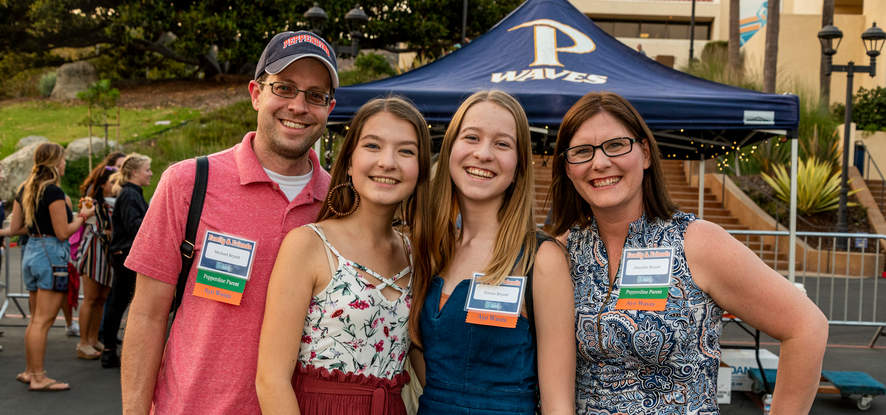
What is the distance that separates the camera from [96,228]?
6.16m

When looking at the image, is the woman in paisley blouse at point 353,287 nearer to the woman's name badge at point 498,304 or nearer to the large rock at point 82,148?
the woman's name badge at point 498,304

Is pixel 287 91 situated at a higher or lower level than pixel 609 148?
higher

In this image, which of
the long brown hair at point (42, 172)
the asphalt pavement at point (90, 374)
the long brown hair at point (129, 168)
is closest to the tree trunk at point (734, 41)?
the asphalt pavement at point (90, 374)

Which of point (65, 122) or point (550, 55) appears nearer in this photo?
point (550, 55)

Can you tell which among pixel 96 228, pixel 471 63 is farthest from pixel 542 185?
pixel 96 228

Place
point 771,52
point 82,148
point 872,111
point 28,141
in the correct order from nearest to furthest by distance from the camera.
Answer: point 771,52, point 82,148, point 872,111, point 28,141

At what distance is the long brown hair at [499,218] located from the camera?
6.41 feet

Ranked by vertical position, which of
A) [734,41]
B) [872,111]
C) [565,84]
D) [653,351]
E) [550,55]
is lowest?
[653,351]

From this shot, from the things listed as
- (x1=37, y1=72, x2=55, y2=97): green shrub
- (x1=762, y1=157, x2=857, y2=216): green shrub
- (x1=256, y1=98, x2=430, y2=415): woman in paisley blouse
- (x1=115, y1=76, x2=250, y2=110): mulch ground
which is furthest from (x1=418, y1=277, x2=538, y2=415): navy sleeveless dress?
(x1=37, y1=72, x2=55, y2=97): green shrub

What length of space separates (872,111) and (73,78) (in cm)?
3078

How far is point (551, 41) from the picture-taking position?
595cm

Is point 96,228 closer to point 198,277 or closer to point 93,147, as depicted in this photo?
point 198,277

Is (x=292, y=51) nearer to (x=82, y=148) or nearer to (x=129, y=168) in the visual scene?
(x=129, y=168)

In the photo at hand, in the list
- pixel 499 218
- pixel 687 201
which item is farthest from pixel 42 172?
pixel 687 201
